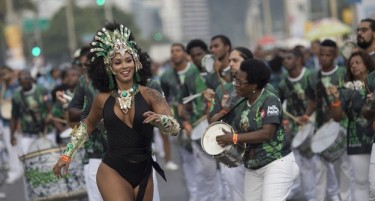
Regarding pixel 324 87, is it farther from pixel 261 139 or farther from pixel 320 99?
pixel 261 139

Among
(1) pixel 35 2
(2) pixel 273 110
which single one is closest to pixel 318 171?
(2) pixel 273 110

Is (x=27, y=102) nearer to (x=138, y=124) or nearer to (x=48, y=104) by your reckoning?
(x=48, y=104)

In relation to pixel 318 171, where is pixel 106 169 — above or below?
above

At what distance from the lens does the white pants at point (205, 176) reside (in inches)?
515

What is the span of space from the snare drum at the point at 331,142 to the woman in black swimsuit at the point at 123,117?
3769mm

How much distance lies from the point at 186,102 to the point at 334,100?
2614mm

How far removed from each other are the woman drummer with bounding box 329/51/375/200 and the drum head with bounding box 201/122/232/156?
178cm

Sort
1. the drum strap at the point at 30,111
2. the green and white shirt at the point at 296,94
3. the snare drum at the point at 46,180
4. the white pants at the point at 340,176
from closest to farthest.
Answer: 1. the snare drum at the point at 46,180
2. the white pants at the point at 340,176
3. the green and white shirt at the point at 296,94
4. the drum strap at the point at 30,111

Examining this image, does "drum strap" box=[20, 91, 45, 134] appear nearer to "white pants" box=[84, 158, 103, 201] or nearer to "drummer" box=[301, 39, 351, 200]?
"drummer" box=[301, 39, 351, 200]

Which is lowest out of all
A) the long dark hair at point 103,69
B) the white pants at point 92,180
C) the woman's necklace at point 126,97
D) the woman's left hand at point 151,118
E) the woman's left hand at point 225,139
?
the white pants at point 92,180

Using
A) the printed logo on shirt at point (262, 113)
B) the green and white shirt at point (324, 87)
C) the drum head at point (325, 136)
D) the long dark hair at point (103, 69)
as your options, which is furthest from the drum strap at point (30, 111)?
the long dark hair at point (103, 69)

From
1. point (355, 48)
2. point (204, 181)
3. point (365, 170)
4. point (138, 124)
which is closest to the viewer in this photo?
point (138, 124)

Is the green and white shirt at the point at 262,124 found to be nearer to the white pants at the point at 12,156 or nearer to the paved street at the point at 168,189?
the paved street at the point at 168,189

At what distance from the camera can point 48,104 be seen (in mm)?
17250
